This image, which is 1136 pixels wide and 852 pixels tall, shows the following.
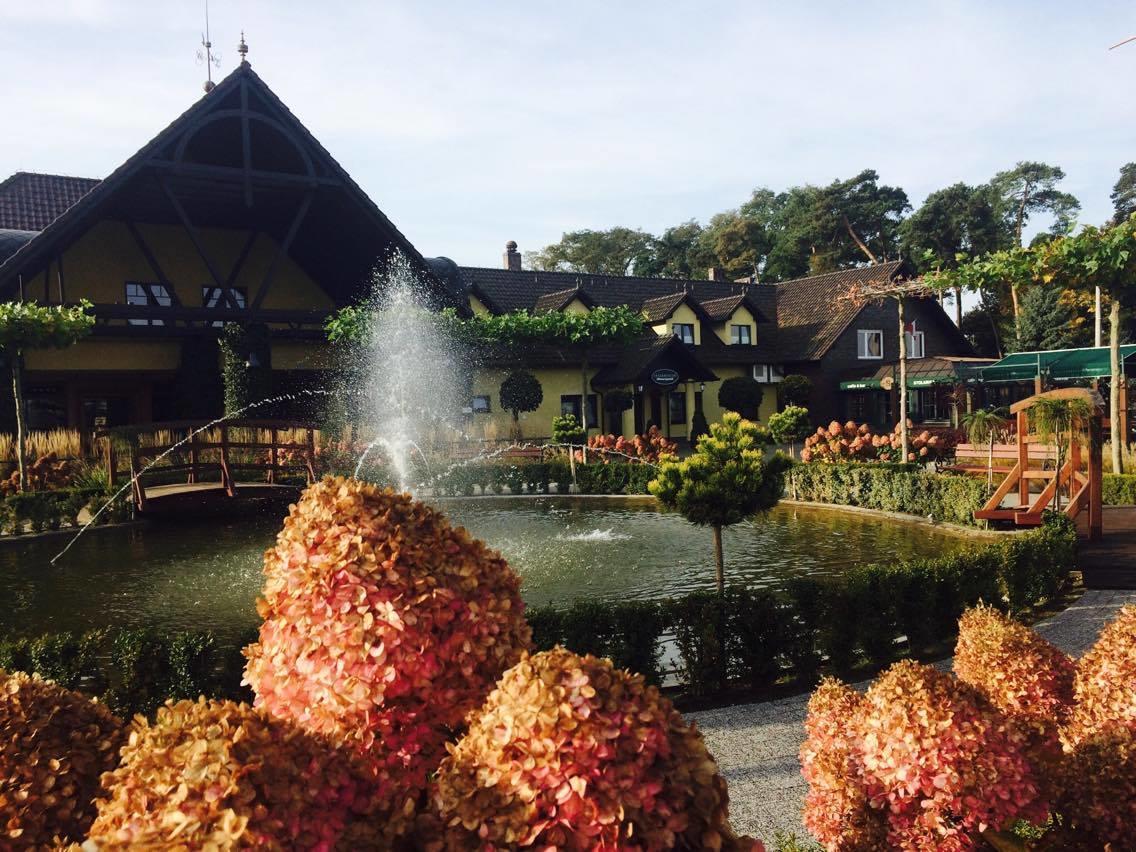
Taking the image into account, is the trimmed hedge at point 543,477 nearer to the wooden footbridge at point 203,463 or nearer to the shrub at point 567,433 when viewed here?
the shrub at point 567,433

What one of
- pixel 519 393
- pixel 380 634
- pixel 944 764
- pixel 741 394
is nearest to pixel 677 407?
pixel 741 394

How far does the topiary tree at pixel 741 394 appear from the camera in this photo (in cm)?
3797

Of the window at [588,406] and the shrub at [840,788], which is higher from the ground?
the window at [588,406]

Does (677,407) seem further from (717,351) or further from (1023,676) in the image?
(1023,676)

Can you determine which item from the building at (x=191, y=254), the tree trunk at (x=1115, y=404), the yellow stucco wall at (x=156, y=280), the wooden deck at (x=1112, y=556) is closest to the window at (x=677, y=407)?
the building at (x=191, y=254)

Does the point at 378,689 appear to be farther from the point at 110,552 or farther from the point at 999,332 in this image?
the point at 999,332

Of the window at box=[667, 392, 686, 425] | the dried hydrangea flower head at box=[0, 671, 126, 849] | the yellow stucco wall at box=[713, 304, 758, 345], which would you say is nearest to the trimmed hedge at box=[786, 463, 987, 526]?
the dried hydrangea flower head at box=[0, 671, 126, 849]

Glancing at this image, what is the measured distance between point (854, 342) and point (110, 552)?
35029 millimetres

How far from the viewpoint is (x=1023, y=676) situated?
3.76 meters

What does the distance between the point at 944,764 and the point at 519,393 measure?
2952 centimetres

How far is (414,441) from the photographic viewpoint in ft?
83.6

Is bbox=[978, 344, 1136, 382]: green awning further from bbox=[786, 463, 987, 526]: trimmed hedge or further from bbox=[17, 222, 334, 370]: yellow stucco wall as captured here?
bbox=[17, 222, 334, 370]: yellow stucco wall

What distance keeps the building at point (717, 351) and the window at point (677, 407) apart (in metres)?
0.05

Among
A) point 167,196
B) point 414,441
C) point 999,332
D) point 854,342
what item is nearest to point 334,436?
point 414,441
